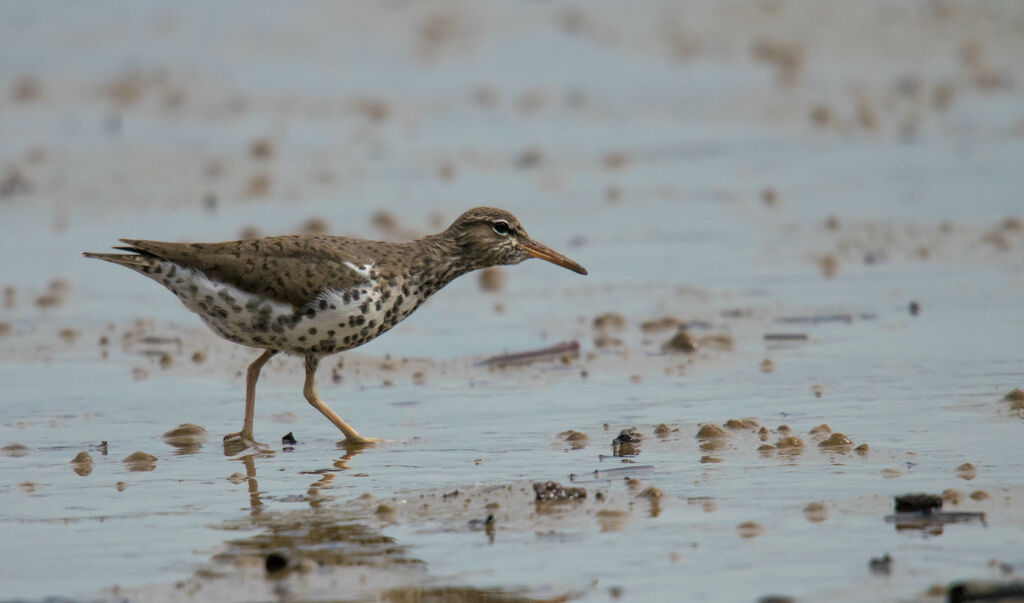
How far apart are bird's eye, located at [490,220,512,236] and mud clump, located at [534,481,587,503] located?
3105 millimetres

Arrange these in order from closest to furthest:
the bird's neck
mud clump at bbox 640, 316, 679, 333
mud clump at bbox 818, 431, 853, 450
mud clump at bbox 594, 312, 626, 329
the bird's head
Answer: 1. mud clump at bbox 818, 431, 853, 450
2. the bird's neck
3. the bird's head
4. mud clump at bbox 640, 316, 679, 333
5. mud clump at bbox 594, 312, 626, 329

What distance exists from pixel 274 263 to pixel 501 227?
1560 millimetres

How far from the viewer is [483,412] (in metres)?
8.93

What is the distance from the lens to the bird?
8711 millimetres

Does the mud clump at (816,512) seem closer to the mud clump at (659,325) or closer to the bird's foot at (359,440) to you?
the bird's foot at (359,440)

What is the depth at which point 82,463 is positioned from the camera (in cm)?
784

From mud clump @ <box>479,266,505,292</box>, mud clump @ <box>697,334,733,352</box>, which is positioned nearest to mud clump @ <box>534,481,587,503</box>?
mud clump @ <box>697,334,733,352</box>

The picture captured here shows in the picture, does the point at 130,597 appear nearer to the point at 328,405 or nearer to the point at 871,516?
the point at 871,516

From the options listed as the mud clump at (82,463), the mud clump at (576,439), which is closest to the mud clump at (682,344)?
the mud clump at (576,439)

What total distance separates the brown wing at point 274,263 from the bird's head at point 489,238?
90 cm

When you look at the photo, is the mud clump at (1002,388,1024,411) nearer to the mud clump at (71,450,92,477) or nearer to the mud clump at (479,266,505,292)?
the mud clump at (71,450,92,477)

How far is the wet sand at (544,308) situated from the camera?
6145mm

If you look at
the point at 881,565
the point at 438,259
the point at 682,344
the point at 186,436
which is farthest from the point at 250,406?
the point at 881,565

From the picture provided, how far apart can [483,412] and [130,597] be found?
357 centimetres
